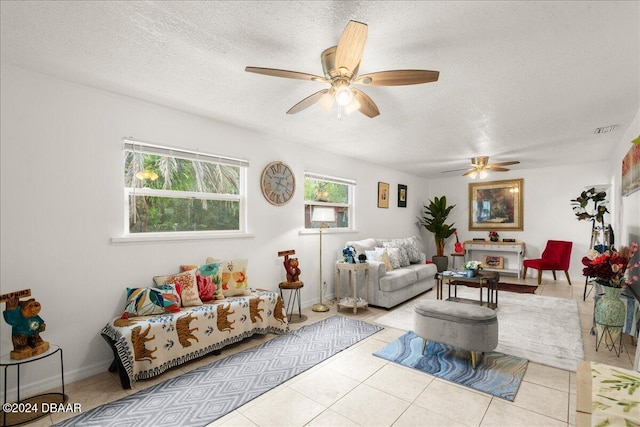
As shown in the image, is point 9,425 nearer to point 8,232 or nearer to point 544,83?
point 8,232

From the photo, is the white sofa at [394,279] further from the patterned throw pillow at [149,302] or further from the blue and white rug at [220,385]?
the patterned throw pillow at [149,302]

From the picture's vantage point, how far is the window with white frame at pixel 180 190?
114 inches

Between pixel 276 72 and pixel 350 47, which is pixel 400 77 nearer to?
pixel 350 47

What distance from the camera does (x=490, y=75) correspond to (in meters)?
2.33

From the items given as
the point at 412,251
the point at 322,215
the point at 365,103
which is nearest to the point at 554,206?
the point at 412,251

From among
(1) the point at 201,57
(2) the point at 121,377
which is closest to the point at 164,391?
(2) the point at 121,377

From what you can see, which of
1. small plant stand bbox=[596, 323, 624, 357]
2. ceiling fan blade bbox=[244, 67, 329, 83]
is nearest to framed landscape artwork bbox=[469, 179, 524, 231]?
small plant stand bbox=[596, 323, 624, 357]

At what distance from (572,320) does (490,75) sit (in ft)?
11.0

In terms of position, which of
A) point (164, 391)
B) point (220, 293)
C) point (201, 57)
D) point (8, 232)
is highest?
point (201, 57)

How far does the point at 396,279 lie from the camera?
4.30 meters

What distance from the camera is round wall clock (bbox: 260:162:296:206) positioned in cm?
397

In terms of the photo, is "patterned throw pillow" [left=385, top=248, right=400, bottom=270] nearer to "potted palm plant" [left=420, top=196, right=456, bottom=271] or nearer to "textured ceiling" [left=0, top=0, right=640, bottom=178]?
"textured ceiling" [left=0, top=0, right=640, bottom=178]

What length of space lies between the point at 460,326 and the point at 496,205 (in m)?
5.48

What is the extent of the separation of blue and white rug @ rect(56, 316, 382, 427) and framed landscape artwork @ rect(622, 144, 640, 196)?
3083 millimetres
